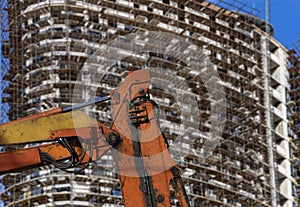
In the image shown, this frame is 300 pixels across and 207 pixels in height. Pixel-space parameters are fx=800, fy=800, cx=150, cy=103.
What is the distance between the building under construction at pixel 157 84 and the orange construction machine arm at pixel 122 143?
81.6 ft

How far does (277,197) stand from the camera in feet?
171

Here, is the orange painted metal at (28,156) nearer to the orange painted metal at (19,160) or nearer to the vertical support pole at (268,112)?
the orange painted metal at (19,160)

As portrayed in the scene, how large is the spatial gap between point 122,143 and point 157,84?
1265 inches

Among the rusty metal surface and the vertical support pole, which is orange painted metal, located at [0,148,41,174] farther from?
the vertical support pole

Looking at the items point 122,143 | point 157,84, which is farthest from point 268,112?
point 122,143

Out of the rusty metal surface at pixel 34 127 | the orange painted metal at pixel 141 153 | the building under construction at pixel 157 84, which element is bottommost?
the orange painted metal at pixel 141 153

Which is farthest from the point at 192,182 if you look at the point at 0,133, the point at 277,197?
the point at 0,133

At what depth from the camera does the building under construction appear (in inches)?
1612

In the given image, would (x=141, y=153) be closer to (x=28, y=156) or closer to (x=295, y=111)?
(x=28, y=156)

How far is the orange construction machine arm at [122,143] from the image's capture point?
1218 centimetres

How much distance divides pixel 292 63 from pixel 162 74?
58.3ft

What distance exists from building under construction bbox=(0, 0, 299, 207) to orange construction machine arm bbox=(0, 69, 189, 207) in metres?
24.9

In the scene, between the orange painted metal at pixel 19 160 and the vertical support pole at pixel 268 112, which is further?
the vertical support pole at pixel 268 112

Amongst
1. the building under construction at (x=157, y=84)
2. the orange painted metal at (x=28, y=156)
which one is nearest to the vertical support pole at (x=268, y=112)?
the building under construction at (x=157, y=84)
